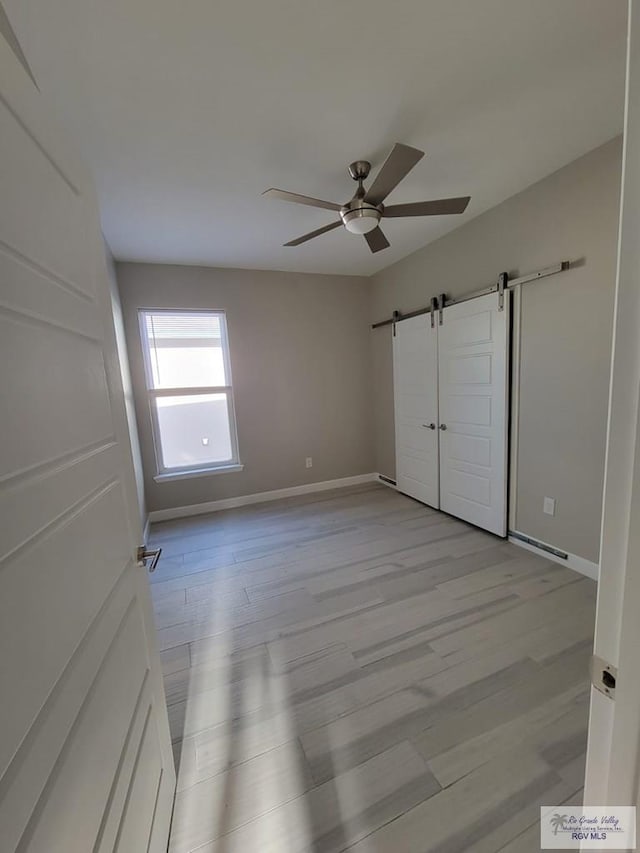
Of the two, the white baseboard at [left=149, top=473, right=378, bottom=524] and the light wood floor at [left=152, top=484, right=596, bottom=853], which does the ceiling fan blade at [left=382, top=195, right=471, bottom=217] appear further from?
the white baseboard at [left=149, top=473, right=378, bottom=524]

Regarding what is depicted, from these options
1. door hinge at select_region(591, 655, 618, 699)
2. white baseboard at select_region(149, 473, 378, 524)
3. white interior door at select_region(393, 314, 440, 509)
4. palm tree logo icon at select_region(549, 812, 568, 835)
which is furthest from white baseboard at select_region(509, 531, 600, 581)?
white baseboard at select_region(149, 473, 378, 524)

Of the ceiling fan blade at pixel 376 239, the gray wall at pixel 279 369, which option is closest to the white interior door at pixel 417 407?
the gray wall at pixel 279 369

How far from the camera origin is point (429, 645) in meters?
1.78

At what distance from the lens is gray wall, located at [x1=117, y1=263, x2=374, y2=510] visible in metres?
3.49

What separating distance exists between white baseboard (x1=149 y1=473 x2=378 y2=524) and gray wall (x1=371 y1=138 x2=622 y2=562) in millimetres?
2109

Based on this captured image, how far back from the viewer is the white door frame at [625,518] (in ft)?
1.45

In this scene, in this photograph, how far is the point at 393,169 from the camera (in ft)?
5.38

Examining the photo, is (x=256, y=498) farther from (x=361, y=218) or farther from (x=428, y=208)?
(x=428, y=208)

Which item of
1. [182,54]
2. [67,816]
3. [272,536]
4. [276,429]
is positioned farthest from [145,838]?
[276,429]

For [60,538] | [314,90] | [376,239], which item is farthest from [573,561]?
[314,90]

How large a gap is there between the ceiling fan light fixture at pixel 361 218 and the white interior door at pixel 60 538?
1.42 meters

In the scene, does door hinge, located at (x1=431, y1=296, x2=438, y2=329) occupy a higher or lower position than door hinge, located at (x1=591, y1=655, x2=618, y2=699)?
higher

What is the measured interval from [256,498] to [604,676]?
3702 mm

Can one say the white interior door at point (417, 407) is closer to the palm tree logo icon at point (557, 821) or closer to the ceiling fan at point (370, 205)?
the ceiling fan at point (370, 205)
